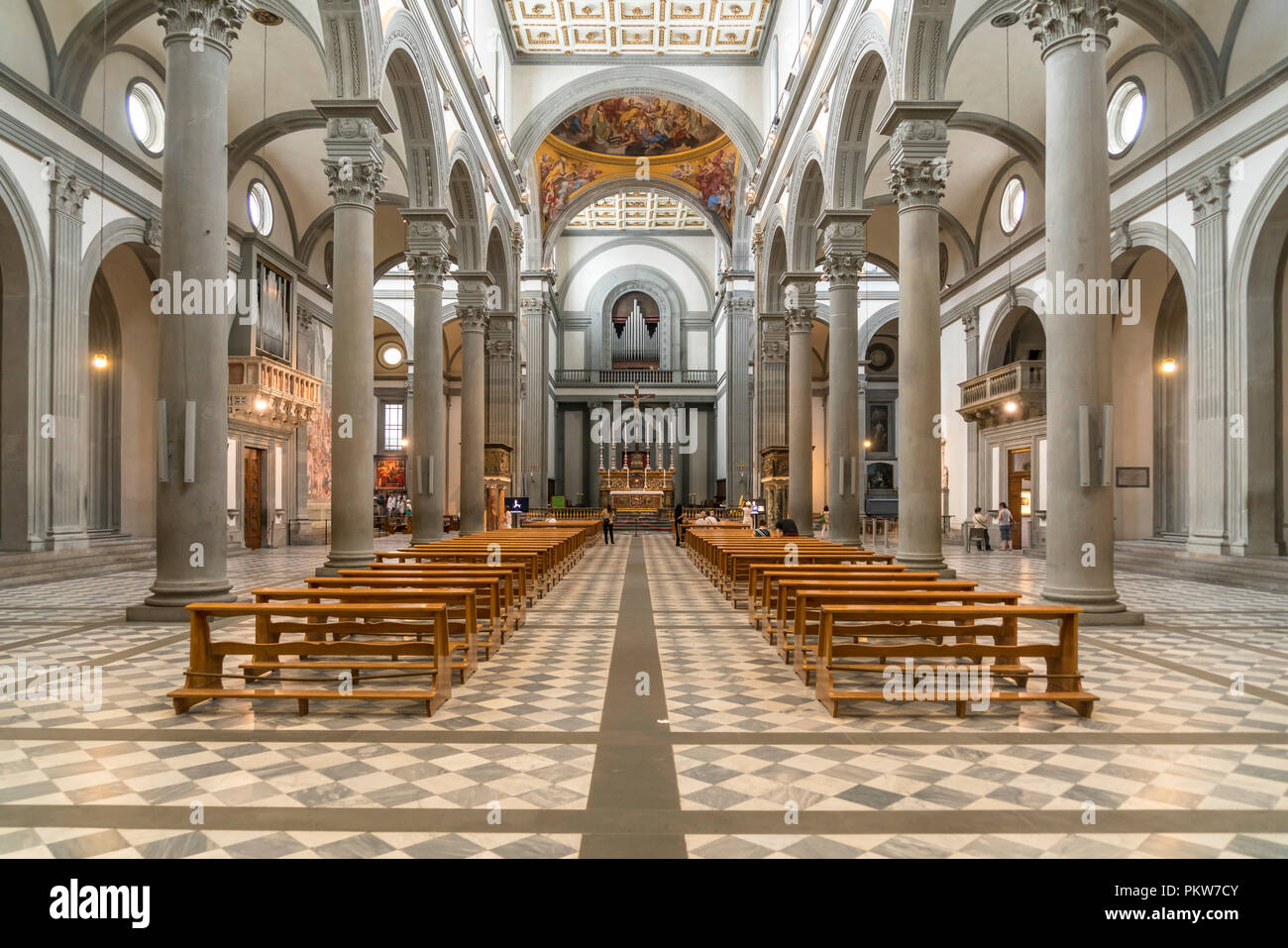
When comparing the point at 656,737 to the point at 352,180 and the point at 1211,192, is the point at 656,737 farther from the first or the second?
the point at 1211,192

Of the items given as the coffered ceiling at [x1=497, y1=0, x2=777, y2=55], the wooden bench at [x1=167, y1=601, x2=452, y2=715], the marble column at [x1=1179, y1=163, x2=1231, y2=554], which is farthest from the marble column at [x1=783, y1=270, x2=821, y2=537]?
the wooden bench at [x1=167, y1=601, x2=452, y2=715]

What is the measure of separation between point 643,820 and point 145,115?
59.2ft

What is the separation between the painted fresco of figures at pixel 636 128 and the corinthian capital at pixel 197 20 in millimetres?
24151

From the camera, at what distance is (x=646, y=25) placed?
25.8 meters

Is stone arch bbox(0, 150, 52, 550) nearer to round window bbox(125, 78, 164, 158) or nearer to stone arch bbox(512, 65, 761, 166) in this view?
round window bbox(125, 78, 164, 158)

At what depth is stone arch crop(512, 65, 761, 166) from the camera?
2744 centimetres

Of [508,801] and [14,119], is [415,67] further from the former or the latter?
[508,801]

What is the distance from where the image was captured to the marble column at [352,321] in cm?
1185

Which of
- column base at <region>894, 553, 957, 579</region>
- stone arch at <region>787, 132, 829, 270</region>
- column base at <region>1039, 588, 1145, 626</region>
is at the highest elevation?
stone arch at <region>787, 132, 829, 270</region>

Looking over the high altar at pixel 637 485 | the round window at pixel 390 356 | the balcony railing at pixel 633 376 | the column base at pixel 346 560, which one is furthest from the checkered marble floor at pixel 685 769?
the balcony railing at pixel 633 376

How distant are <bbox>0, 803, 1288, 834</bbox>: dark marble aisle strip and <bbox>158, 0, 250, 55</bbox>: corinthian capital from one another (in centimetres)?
790

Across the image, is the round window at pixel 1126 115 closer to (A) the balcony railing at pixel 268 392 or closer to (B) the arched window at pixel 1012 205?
(B) the arched window at pixel 1012 205

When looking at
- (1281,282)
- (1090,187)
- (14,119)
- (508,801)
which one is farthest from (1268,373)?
(14,119)

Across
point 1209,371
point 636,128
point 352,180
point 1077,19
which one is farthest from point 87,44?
point 636,128
